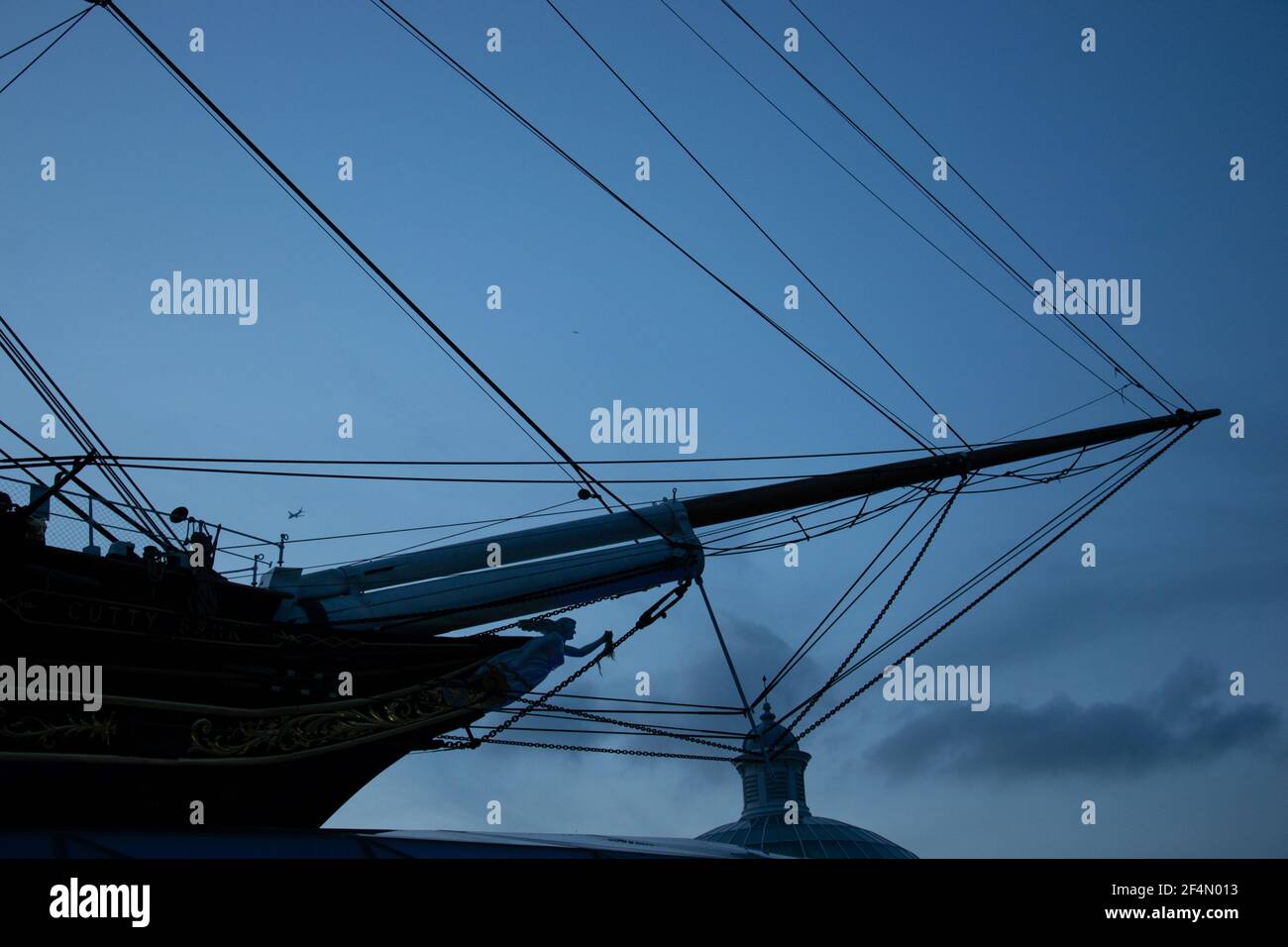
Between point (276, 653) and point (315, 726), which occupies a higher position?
point (276, 653)

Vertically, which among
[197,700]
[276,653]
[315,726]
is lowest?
[315,726]

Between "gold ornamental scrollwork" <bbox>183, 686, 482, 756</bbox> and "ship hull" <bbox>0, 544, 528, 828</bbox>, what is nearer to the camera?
"ship hull" <bbox>0, 544, 528, 828</bbox>

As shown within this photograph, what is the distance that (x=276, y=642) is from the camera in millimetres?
15352

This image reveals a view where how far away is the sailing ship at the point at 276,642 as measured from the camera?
13750 mm

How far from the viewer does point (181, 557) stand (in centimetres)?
1595

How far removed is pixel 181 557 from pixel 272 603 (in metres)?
1.20

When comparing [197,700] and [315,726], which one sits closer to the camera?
[197,700]

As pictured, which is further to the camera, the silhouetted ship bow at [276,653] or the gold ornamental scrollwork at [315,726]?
the gold ornamental scrollwork at [315,726]

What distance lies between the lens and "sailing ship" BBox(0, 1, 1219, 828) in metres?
13.8

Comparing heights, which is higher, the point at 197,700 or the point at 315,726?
the point at 197,700
